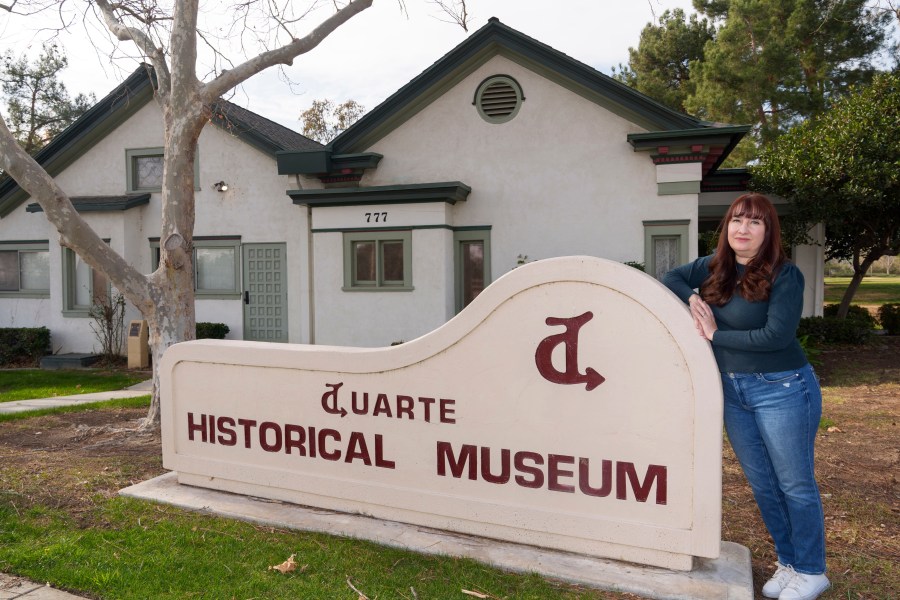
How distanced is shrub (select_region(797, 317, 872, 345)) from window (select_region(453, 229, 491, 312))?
6735 mm

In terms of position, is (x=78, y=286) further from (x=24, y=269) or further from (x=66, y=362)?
(x=66, y=362)

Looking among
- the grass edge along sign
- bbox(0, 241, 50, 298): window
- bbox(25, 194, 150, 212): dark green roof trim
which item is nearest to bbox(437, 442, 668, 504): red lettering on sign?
the grass edge along sign

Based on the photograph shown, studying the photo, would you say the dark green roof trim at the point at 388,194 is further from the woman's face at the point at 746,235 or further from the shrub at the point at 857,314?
the shrub at the point at 857,314

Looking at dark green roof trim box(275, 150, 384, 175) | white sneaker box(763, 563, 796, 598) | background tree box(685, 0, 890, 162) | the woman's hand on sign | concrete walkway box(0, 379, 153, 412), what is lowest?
concrete walkway box(0, 379, 153, 412)

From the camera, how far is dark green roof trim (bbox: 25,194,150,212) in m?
14.3

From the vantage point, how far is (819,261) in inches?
576

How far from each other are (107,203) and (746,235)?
14400 mm

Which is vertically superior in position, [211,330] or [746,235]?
[746,235]

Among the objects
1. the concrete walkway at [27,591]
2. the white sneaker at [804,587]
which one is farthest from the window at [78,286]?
the white sneaker at [804,587]

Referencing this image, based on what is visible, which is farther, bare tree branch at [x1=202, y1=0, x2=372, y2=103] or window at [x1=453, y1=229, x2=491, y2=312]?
window at [x1=453, y1=229, x2=491, y2=312]

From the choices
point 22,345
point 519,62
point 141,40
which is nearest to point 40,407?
point 141,40

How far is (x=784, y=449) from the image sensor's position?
10.4ft

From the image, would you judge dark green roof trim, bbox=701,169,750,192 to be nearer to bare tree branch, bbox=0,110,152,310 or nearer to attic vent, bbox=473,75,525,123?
attic vent, bbox=473,75,525,123

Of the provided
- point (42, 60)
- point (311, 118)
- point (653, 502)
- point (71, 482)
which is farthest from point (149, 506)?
point (311, 118)
